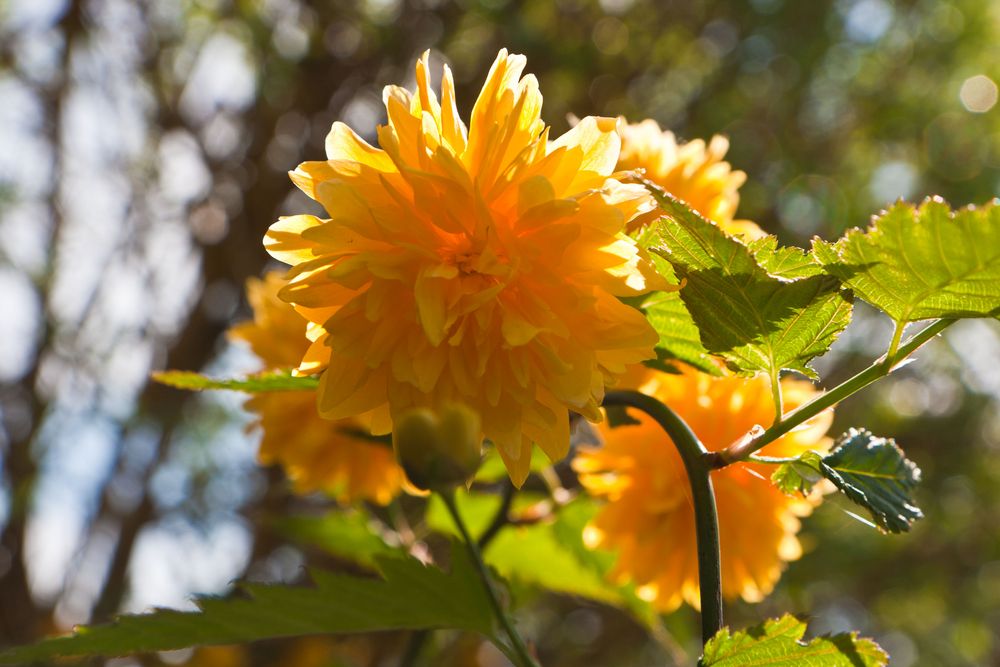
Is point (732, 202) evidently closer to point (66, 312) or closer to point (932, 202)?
point (932, 202)

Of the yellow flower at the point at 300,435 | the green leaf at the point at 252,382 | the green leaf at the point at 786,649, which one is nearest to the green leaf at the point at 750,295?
the green leaf at the point at 786,649

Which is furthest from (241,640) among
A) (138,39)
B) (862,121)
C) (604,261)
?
(862,121)

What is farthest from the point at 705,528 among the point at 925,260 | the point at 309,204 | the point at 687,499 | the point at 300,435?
the point at 309,204

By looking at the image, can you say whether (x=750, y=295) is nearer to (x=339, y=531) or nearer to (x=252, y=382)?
(x=252, y=382)

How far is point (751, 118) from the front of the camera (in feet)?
9.48

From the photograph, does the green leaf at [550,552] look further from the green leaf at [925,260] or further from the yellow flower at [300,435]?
the green leaf at [925,260]

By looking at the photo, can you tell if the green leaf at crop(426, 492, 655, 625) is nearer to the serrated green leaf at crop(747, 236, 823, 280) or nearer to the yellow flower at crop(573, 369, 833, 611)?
the yellow flower at crop(573, 369, 833, 611)

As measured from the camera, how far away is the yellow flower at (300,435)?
985 millimetres

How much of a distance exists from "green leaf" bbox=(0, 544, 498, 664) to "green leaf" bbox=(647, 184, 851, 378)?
0.24 metres

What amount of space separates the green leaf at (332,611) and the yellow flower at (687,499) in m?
0.23

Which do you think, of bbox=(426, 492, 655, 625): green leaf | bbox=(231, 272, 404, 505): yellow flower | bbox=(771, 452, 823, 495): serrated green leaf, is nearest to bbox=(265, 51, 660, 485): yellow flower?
bbox=(771, 452, 823, 495): serrated green leaf

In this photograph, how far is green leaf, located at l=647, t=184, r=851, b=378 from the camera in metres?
0.50

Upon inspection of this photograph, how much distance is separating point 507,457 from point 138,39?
8.52 ft

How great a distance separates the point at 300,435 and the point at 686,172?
53 centimetres
